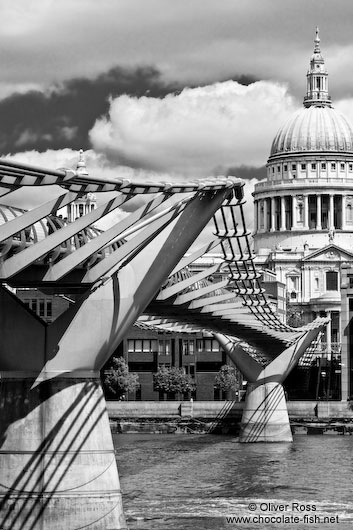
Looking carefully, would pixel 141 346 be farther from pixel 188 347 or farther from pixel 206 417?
pixel 206 417

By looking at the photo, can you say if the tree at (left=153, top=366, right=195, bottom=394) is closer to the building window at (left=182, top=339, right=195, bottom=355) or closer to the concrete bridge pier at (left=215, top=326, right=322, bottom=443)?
the building window at (left=182, top=339, right=195, bottom=355)

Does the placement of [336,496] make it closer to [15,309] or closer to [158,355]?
[15,309]

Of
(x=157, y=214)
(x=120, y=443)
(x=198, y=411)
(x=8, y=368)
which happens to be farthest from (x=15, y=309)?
(x=198, y=411)

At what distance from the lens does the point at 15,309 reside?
153 ft

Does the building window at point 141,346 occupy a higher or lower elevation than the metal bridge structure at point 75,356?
higher

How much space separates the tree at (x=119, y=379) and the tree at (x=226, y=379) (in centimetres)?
668

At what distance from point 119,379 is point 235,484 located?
63110mm

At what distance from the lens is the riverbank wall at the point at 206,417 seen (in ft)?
381

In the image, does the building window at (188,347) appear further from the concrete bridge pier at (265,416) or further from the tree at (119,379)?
the concrete bridge pier at (265,416)

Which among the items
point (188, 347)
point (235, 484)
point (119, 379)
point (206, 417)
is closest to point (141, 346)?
point (188, 347)

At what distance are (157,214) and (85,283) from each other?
2.72 m

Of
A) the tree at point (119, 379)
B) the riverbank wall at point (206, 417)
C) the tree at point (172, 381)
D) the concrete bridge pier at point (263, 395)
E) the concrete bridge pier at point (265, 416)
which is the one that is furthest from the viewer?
the tree at point (172, 381)

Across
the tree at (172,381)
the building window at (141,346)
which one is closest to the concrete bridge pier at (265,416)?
the tree at (172,381)

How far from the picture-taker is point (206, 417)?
393 ft
